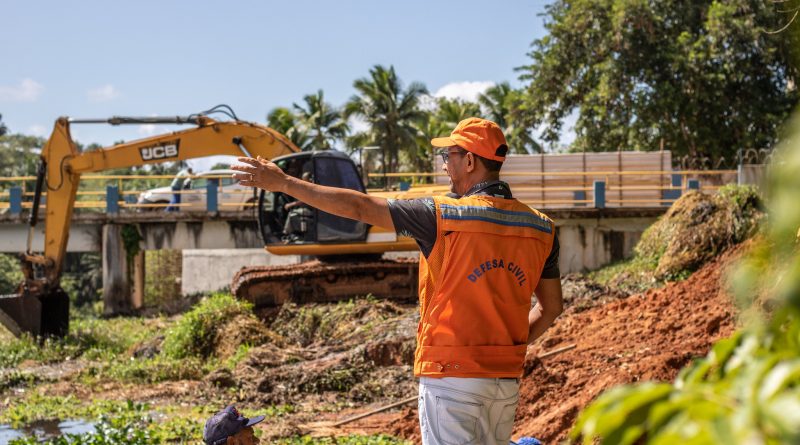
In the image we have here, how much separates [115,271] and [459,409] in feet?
78.5

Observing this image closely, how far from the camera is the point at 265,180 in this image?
3.87 metres

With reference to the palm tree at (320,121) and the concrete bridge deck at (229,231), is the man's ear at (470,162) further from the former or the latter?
the palm tree at (320,121)

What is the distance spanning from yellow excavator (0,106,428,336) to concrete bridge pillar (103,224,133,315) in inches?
276

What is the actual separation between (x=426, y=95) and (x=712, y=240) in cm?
3655

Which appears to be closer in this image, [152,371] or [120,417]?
[120,417]

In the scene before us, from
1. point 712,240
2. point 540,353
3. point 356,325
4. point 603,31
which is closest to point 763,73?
point 603,31

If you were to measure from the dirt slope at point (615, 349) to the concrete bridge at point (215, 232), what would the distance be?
35.4ft

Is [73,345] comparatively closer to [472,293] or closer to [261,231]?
[261,231]

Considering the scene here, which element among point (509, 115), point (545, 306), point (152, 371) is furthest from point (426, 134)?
point (545, 306)

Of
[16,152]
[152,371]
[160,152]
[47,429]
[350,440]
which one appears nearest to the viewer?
[350,440]

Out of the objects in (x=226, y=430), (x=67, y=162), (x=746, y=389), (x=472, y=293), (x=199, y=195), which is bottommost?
(x=226, y=430)

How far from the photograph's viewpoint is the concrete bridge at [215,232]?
77.0ft

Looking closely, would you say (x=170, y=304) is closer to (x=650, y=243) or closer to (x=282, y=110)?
(x=650, y=243)

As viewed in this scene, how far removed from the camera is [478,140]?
4051 mm
